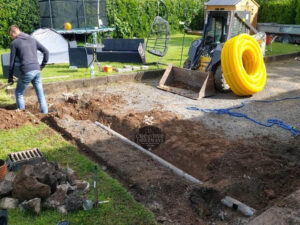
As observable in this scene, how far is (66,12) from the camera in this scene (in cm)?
1753

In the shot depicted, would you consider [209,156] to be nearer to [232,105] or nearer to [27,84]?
[232,105]

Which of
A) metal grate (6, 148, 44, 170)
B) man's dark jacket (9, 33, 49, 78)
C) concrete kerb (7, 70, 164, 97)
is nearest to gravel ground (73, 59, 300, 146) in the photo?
concrete kerb (7, 70, 164, 97)

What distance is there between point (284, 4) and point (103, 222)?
23750mm

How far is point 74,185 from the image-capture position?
3.95 metres

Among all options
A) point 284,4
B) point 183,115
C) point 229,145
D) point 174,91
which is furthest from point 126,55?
point 284,4

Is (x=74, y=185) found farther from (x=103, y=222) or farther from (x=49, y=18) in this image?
(x=49, y=18)

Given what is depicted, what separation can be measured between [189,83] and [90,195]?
603 cm

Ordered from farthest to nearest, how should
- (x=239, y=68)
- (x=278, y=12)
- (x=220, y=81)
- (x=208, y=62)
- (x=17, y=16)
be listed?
(x=278, y=12), (x=17, y=16), (x=208, y=62), (x=220, y=81), (x=239, y=68)

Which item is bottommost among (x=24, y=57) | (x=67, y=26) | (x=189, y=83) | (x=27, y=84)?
(x=189, y=83)

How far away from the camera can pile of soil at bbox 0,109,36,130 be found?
5.93m

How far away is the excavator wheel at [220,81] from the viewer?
859cm

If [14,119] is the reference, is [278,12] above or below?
above

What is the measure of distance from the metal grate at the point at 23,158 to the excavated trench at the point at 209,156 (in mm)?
937

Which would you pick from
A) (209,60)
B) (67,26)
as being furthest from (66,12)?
(209,60)
